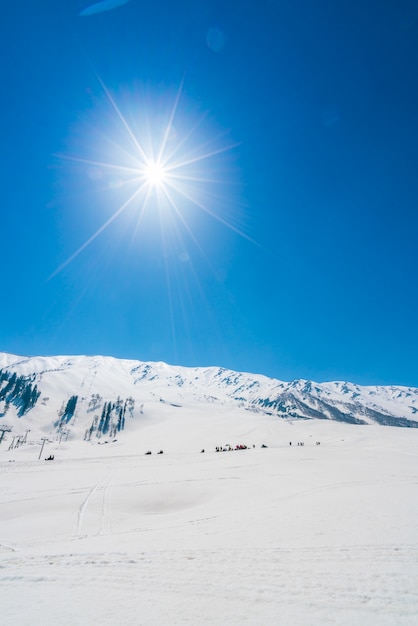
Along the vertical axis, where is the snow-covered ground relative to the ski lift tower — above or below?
below

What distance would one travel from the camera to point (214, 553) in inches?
331

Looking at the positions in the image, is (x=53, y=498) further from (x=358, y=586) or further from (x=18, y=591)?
(x=358, y=586)

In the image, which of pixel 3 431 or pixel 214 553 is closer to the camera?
pixel 214 553

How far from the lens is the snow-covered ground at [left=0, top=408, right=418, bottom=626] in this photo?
5582mm

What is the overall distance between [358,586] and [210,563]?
144 inches

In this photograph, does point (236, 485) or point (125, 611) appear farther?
point (236, 485)

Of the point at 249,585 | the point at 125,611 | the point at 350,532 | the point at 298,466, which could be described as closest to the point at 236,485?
the point at 298,466

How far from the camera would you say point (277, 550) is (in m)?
8.39

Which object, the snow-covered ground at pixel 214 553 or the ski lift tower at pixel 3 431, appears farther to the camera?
the ski lift tower at pixel 3 431

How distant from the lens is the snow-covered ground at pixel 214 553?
5582 millimetres

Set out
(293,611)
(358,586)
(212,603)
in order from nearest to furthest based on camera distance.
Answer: (293,611)
(212,603)
(358,586)

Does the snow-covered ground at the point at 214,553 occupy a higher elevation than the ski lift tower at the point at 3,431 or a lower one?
lower

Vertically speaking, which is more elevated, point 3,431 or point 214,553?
point 3,431

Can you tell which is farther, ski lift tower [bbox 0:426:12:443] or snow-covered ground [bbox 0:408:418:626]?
ski lift tower [bbox 0:426:12:443]
